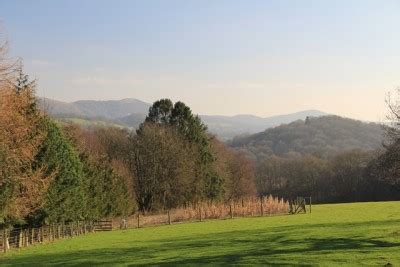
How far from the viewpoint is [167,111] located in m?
83.1

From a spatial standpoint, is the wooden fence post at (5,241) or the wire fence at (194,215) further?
the wire fence at (194,215)

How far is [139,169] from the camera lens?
7750 cm

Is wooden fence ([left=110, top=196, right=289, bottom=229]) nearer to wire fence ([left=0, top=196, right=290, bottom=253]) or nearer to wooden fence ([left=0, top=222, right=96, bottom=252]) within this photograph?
wire fence ([left=0, top=196, right=290, bottom=253])

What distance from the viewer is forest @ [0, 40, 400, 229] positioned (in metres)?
32.0

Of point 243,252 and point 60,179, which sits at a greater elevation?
point 60,179

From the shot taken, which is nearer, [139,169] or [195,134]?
[139,169]

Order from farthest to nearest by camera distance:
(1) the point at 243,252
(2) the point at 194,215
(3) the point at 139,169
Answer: (3) the point at 139,169, (2) the point at 194,215, (1) the point at 243,252

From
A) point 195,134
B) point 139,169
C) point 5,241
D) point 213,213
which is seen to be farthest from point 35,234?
point 195,134

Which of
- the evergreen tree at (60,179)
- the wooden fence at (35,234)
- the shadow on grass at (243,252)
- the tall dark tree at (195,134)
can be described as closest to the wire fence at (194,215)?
the wooden fence at (35,234)

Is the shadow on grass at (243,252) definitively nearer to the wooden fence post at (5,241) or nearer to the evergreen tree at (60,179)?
the wooden fence post at (5,241)

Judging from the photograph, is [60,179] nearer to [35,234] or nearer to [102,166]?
[35,234]

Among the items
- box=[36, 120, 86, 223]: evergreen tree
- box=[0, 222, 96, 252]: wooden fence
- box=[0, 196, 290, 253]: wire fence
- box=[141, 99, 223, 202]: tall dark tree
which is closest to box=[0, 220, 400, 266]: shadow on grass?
box=[0, 222, 96, 252]: wooden fence

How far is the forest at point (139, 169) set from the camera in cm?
3198

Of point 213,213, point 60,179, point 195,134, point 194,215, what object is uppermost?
point 195,134
